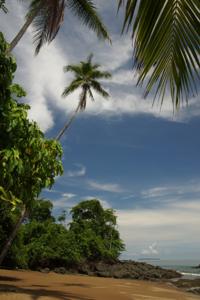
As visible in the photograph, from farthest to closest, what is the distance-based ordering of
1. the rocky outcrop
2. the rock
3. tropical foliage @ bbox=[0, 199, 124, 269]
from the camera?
the rock → the rocky outcrop → tropical foliage @ bbox=[0, 199, 124, 269]

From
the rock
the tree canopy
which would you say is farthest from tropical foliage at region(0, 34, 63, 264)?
the rock

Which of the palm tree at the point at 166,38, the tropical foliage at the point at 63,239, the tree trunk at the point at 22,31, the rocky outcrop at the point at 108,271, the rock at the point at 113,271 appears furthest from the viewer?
the rock at the point at 113,271

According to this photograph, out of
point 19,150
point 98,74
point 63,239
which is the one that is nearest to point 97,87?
point 98,74

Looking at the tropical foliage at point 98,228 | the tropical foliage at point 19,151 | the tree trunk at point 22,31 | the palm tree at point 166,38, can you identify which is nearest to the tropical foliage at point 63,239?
the tropical foliage at point 98,228

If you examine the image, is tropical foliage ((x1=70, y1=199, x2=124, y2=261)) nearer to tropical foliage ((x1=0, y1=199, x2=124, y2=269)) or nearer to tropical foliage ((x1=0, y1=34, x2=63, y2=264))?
tropical foliage ((x1=0, y1=199, x2=124, y2=269))

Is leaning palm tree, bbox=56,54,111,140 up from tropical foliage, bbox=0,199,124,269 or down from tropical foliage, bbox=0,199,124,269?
up

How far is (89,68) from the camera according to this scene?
110 feet

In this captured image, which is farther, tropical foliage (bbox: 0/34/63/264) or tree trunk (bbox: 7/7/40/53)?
tree trunk (bbox: 7/7/40/53)

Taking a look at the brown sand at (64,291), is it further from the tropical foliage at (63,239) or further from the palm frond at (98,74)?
the palm frond at (98,74)

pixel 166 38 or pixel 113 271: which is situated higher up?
pixel 113 271

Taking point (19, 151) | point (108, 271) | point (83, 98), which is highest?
point (83, 98)

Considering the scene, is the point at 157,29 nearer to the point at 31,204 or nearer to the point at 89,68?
the point at 31,204

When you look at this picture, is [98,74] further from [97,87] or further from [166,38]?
[166,38]

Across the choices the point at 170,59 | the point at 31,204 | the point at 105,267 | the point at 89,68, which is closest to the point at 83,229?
the point at 105,267
